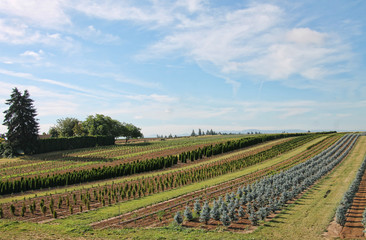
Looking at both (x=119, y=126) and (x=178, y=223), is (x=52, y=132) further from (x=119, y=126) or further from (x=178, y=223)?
(x=178, y=223)

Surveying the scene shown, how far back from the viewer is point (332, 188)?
20.5 m

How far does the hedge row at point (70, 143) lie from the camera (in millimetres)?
64688

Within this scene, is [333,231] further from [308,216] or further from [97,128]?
[97,128]

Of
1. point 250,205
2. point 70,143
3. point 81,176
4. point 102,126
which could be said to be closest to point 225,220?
point 250,205

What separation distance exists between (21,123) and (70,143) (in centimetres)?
1498

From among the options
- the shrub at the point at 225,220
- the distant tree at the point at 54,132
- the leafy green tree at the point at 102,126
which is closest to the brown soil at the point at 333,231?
the shrub at the point at 225,220

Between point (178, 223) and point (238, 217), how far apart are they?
356cm

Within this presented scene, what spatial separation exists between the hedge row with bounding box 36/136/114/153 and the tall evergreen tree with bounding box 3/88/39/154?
10.2 feet

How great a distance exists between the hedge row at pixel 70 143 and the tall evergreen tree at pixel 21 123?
3.10 m

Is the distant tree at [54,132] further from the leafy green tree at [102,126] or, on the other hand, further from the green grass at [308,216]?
the green grass at [308,216]

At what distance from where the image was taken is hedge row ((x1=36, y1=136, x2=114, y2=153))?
212 ft

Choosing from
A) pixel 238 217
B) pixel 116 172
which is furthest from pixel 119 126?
pixel 238 217

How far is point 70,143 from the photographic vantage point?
236 feet

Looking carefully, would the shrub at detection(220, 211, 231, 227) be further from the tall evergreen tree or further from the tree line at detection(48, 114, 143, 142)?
the tree line at detection(48, 114, 143, 142)
